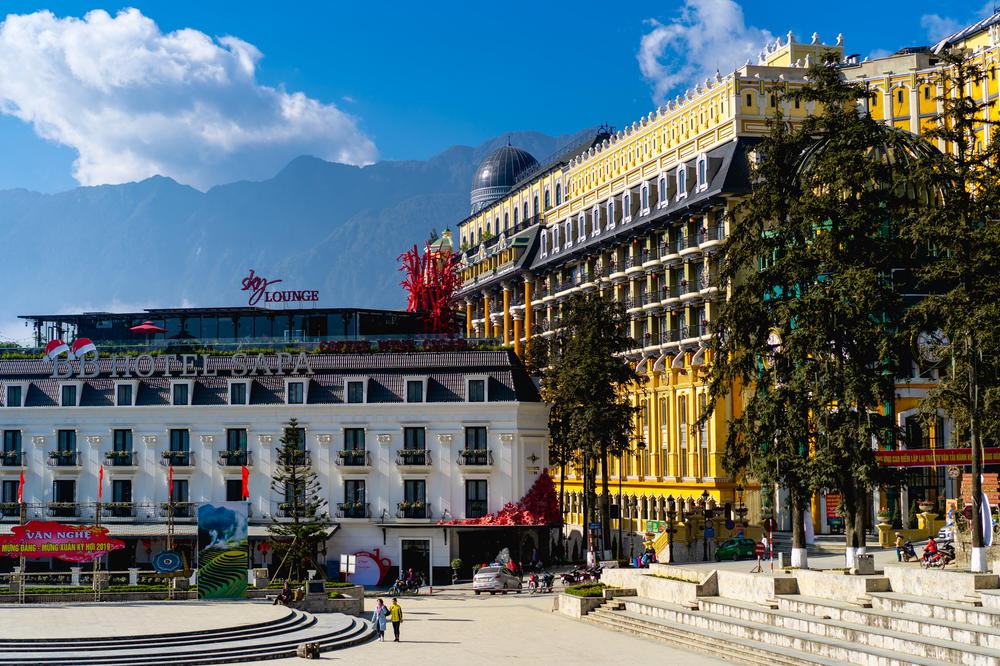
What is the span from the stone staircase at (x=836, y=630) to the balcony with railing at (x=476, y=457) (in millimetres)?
25980

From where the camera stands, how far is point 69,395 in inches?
3255

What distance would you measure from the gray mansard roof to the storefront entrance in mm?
8614

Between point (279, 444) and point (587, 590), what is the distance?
86.5ft

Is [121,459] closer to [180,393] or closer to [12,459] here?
[180,393]

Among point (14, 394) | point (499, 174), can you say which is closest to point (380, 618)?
point (14, 394)

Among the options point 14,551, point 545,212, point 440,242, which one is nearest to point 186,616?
point 14,551

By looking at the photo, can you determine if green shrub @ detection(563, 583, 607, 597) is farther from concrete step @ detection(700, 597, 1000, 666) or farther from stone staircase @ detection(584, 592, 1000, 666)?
concrete step @ detection(700, 597, 1000, 666)

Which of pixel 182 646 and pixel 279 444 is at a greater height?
pixel 279 444

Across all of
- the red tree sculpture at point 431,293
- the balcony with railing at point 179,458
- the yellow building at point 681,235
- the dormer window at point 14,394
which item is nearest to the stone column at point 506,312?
the yellow building at point 681,235

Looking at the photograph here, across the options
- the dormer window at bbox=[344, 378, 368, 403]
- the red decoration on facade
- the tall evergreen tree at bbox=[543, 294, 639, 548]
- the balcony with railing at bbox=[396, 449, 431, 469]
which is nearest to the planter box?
the tall evergreen tree at bbox=[543, 294, 639, 548]

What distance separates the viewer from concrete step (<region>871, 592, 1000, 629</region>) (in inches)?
1416

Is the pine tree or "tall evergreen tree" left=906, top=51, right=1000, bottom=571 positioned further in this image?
the pine tree

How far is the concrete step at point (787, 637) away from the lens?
36094mm

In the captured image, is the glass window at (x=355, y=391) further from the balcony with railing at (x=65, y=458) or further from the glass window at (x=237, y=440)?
the balcony with railing at (x=65, y=458)
